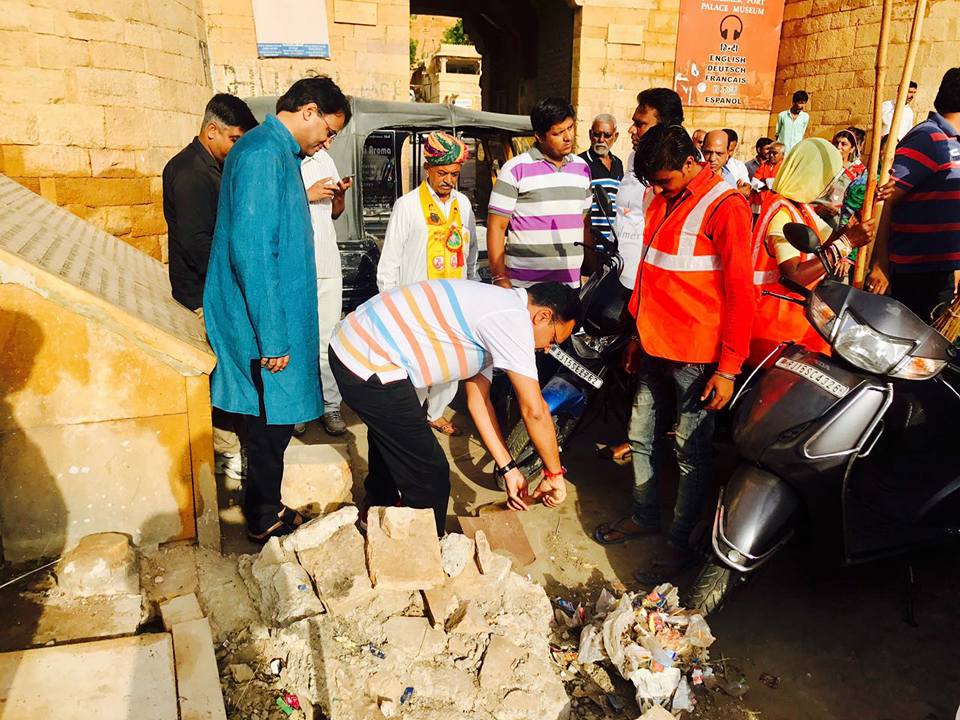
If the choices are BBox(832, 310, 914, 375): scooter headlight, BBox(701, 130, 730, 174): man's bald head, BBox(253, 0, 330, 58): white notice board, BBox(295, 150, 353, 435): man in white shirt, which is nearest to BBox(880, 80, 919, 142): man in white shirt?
BBox(701, 130, 730, 174): man's bald head

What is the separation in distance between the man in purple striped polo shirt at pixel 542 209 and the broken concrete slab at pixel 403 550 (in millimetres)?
1712

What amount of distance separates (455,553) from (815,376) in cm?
143

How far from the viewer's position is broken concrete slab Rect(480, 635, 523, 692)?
2061mm

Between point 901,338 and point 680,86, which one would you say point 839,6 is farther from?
point 901,338

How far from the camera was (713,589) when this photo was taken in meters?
2.43

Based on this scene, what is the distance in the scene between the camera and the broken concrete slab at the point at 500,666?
81.1 inches

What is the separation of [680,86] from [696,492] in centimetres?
1071

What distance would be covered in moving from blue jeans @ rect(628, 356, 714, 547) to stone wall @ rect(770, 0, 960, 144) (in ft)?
31.6

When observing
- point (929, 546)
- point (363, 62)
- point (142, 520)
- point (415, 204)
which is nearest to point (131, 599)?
point (142, 520)

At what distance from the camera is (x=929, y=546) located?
8.13 ft

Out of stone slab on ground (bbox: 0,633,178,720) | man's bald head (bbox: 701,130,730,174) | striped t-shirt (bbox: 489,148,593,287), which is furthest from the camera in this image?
man's bald head (bbox: 701,130,730,174)

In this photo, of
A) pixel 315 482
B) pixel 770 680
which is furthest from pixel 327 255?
pixel 770 680

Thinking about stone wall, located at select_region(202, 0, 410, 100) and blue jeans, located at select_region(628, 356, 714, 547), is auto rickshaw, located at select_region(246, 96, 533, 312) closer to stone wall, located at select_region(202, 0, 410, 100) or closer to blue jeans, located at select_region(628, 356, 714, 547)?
blue jeans, located at select_region(628, 356, 714, 547)

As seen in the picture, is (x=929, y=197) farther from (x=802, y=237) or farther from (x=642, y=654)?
(x=642, y=654)
